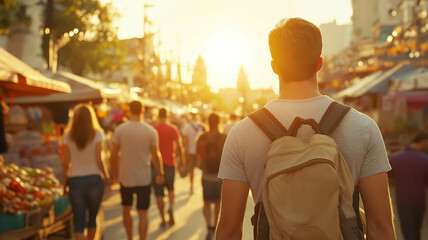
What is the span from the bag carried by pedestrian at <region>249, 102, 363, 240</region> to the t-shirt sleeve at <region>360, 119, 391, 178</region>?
0.67 feet

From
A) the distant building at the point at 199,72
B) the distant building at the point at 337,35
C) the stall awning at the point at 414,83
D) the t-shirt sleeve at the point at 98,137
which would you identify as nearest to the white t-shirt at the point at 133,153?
the t-shirt sleeve at the point at 98,137

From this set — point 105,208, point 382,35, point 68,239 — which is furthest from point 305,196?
point 382,35

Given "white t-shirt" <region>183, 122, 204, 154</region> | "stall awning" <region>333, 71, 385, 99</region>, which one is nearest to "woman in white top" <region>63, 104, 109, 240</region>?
"white t-shirt" <region>183, 122, 204, 154</region>

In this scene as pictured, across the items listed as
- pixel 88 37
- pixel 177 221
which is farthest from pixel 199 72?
pixel 177 221

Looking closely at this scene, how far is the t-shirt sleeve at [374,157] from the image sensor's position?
249 centimetres

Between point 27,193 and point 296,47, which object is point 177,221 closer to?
point 27,193

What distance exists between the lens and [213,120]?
8.40 metres

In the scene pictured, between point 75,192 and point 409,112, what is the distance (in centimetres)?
1701

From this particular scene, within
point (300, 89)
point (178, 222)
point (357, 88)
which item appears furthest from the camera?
point (357, 88)

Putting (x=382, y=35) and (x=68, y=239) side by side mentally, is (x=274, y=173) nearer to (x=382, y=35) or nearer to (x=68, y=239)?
(x=68, y=239)

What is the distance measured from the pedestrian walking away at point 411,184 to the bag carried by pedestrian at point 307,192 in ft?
17.1

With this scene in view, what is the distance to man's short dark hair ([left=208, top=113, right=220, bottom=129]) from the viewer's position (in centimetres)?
835

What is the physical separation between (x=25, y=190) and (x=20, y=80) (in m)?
1.53

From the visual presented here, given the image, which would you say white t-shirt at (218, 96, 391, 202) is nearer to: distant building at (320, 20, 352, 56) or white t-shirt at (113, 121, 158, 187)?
white t-shirt at (113, 121, 158, 187)
